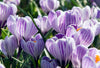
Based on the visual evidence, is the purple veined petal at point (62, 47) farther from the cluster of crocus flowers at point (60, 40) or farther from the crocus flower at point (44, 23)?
the crocus flower at point (44, 23)

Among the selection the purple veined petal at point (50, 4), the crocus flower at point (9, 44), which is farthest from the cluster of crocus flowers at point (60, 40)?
the purple veined petal at point (50, 4)

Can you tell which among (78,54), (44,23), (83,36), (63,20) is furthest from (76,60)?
(44,23)

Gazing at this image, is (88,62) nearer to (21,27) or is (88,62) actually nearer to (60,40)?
(60,40)

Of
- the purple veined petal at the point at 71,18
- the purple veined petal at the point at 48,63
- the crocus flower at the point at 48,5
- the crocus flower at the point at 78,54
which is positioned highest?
the purple veined petal at the point at 71,18

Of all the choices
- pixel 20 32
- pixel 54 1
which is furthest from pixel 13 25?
pixel 54 1

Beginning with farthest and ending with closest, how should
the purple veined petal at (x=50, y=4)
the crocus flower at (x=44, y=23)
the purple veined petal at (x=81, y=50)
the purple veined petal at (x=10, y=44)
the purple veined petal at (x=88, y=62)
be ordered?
1. the purple veined petal at (x=50, y=4)
2. the crocus flower at (x=44, y=23)
3. the purple veined petal at (x=10, y=44)
4. the purple veined petal at (x=81, y=50)
5. the purple veined petal at (x=88, y=62)

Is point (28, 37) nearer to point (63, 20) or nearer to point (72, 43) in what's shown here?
point (63, 20)

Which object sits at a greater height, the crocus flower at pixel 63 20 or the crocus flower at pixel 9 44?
the crocus flower at pixel 63 20
